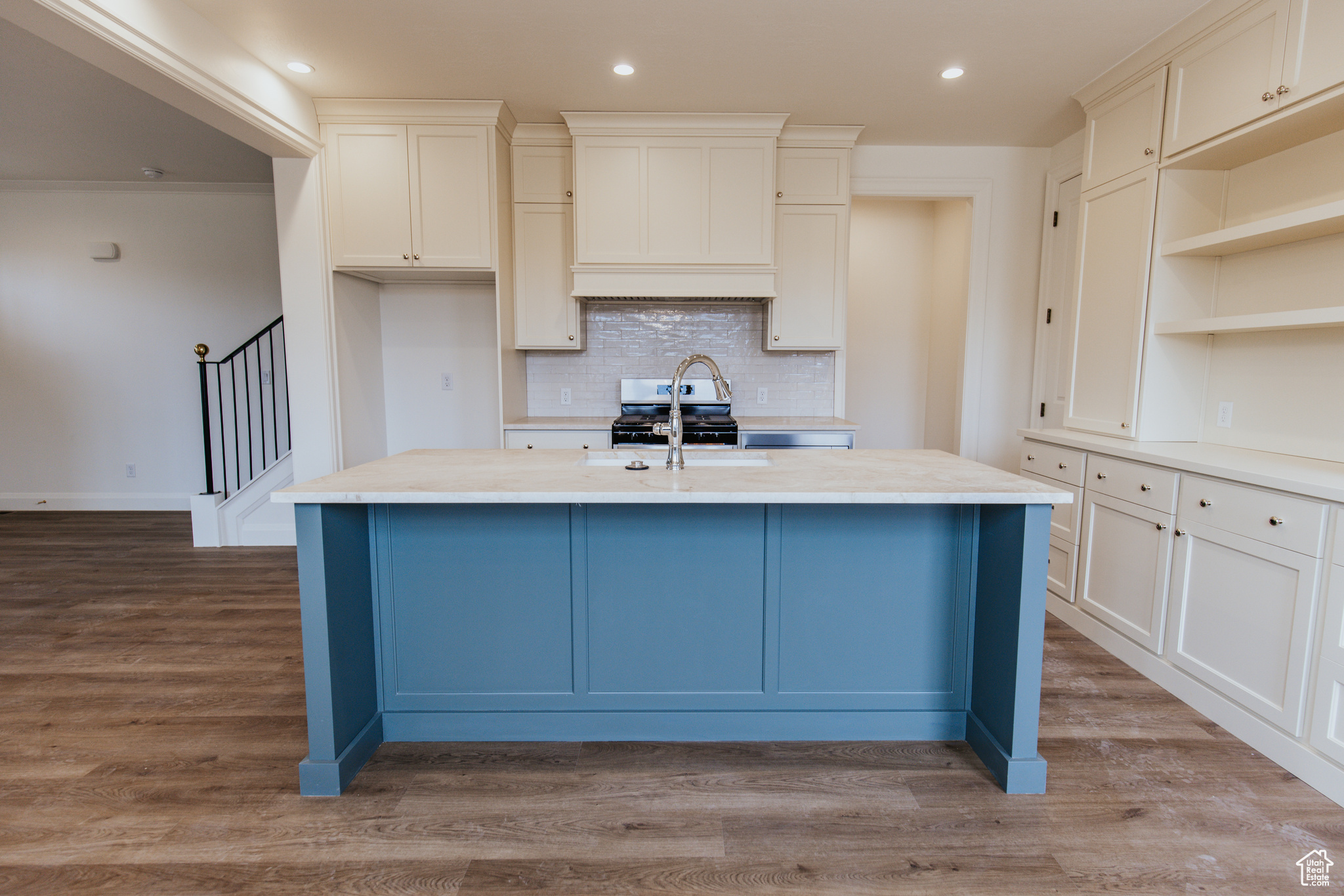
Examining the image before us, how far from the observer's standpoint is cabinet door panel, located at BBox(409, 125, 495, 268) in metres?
3.62

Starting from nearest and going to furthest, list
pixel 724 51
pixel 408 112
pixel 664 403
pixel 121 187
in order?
pixel 724 51
pixel 408 112
pixel 664 403
pixel 121 187

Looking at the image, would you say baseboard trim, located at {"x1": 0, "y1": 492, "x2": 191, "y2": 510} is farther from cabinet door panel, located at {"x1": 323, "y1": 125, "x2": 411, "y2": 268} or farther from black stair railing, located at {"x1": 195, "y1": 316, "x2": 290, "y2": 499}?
cabinet door panel, located at {"x1": 323, "y1": 125, "x2": 411, "y2": 268}

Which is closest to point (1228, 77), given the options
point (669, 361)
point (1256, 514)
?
point (1256, 514)

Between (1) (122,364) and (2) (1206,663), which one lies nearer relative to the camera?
(2) (1206,663)

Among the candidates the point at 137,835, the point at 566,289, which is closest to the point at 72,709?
the point at 137,835

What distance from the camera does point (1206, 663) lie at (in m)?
2.23

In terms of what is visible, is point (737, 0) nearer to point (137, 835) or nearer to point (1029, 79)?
point (1029, 79)

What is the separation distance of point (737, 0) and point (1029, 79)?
165 cm

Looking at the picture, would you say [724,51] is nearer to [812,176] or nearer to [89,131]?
[812,176]

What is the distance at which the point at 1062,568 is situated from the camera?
3.11 metres

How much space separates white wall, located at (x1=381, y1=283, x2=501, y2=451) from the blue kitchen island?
257 centimetres

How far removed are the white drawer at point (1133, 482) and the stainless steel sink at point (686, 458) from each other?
1511 mm

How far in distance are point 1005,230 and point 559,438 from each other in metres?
3.20

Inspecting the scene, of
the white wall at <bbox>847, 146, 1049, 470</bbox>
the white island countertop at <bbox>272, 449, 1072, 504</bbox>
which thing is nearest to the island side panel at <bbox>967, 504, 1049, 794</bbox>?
the white island countertop at <bbox>272, 449, 1072, 504</bbox>
